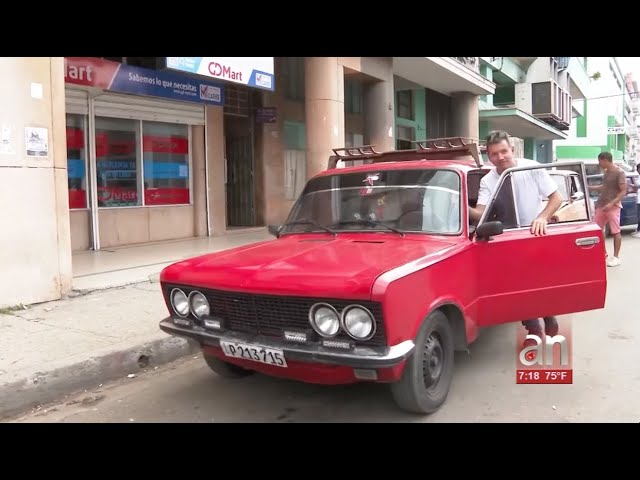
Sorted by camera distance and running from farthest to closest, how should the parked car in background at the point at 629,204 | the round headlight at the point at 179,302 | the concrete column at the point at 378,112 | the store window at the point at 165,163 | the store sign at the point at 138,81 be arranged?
the parked car in background at the point at 629,204 → the concrete column at the point at 378,112 → the store window at the point at 165,163 → the store sign at the point at 138,81 → the round headlight at the point at 179,302

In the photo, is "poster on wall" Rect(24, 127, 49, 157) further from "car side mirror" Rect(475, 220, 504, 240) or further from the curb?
"car side mirror" Rect(475, 220, 504, 240)

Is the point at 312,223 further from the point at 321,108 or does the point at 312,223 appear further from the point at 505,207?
the point at 321,108

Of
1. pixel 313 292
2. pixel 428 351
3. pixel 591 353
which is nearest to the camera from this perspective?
pixel 313 292

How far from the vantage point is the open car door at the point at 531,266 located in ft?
13.4

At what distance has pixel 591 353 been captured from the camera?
489 cm

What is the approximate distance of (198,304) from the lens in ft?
12.2

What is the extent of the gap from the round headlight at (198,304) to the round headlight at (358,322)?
1051 mm

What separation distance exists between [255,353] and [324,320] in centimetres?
50

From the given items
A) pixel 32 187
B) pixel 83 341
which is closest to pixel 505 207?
pixel 83 341

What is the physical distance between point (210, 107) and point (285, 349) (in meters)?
9.54

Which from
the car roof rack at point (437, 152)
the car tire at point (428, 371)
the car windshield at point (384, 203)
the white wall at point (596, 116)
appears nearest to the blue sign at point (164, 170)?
the car roof rack at point (437, 152)

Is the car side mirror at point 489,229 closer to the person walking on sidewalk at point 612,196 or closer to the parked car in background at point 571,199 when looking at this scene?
the parked car in background at point 571,199
